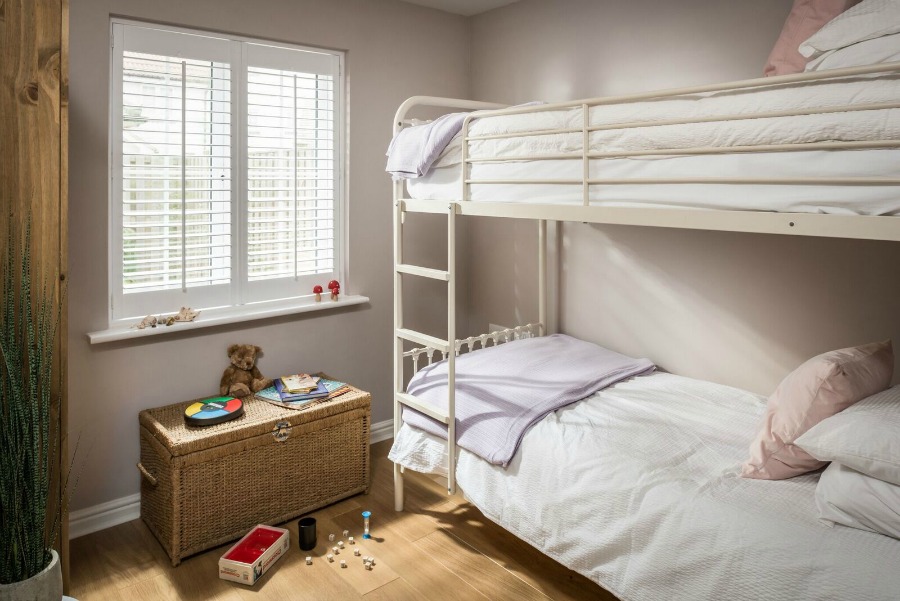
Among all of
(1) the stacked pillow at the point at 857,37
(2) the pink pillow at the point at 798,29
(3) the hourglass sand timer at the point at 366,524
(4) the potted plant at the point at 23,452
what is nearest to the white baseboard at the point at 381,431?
(3) the hourglass sand timer at the point at 366,524

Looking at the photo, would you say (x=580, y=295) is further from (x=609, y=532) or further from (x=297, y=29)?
(x=297, y=29)

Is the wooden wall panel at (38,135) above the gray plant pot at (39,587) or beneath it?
above

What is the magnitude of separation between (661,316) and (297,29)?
2115mm

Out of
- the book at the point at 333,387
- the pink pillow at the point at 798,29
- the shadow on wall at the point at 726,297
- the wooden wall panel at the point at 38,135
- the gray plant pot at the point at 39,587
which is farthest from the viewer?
the book at the point at 333,387

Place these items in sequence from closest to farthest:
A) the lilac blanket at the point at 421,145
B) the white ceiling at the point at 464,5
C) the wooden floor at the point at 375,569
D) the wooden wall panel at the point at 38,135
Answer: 1. the wooden wall panel at the point at 38,135
2. the wooden floor at the point at 375,569
3. the lilac blanket at the point at 421,145
4. the white ceiling at the point at 464,5

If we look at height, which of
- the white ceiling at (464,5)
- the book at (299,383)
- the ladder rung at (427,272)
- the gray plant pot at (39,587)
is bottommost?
the gray plant pot at (39,587)

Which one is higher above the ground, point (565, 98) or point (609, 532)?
point (565, 98)

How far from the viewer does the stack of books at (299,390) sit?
117 inches

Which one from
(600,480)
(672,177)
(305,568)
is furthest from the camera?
(305,568)

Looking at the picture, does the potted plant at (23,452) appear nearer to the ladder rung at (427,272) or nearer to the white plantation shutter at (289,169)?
the white plantation shutter at (289,169)

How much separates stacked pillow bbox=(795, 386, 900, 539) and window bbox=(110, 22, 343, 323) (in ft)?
7.77

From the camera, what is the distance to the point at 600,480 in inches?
81.2

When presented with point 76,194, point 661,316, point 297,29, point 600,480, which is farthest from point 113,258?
point 661,316

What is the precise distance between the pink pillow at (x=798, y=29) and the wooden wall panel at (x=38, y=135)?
239 centimetres
